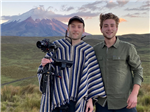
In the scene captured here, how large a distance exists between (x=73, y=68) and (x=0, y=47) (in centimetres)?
6636

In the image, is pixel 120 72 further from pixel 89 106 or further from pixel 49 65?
pixel 49 65

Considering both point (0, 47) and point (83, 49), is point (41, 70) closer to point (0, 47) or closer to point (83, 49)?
point (83, 49)

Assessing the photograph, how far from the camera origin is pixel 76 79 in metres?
3.05

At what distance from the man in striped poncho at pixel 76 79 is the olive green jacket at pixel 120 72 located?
187 millimetres

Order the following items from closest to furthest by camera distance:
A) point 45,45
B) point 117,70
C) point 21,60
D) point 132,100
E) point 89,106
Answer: point 45,45 < point 132,100 < point 117,70 < point 89,106 < point 21,60

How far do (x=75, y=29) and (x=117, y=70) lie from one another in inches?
42.5

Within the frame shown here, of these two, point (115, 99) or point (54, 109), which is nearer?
point (115, 99)

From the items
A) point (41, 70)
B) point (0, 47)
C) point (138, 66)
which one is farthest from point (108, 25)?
point (0, 47)

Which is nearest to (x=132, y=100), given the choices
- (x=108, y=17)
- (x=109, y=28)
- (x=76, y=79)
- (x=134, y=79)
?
(x=134, y=79)

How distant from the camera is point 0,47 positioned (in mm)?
62469

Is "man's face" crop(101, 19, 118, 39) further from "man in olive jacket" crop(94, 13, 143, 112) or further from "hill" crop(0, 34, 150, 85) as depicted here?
"hill" crop(0, 34, 150, 85)

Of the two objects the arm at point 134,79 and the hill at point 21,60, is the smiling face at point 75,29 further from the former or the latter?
the hill at point 21,60

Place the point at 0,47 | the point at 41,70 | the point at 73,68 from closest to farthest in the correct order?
the point at 41,70 → the point at 73,68 → the point at 0,47

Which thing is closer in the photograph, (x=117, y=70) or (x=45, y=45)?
(x=45, y=45)
